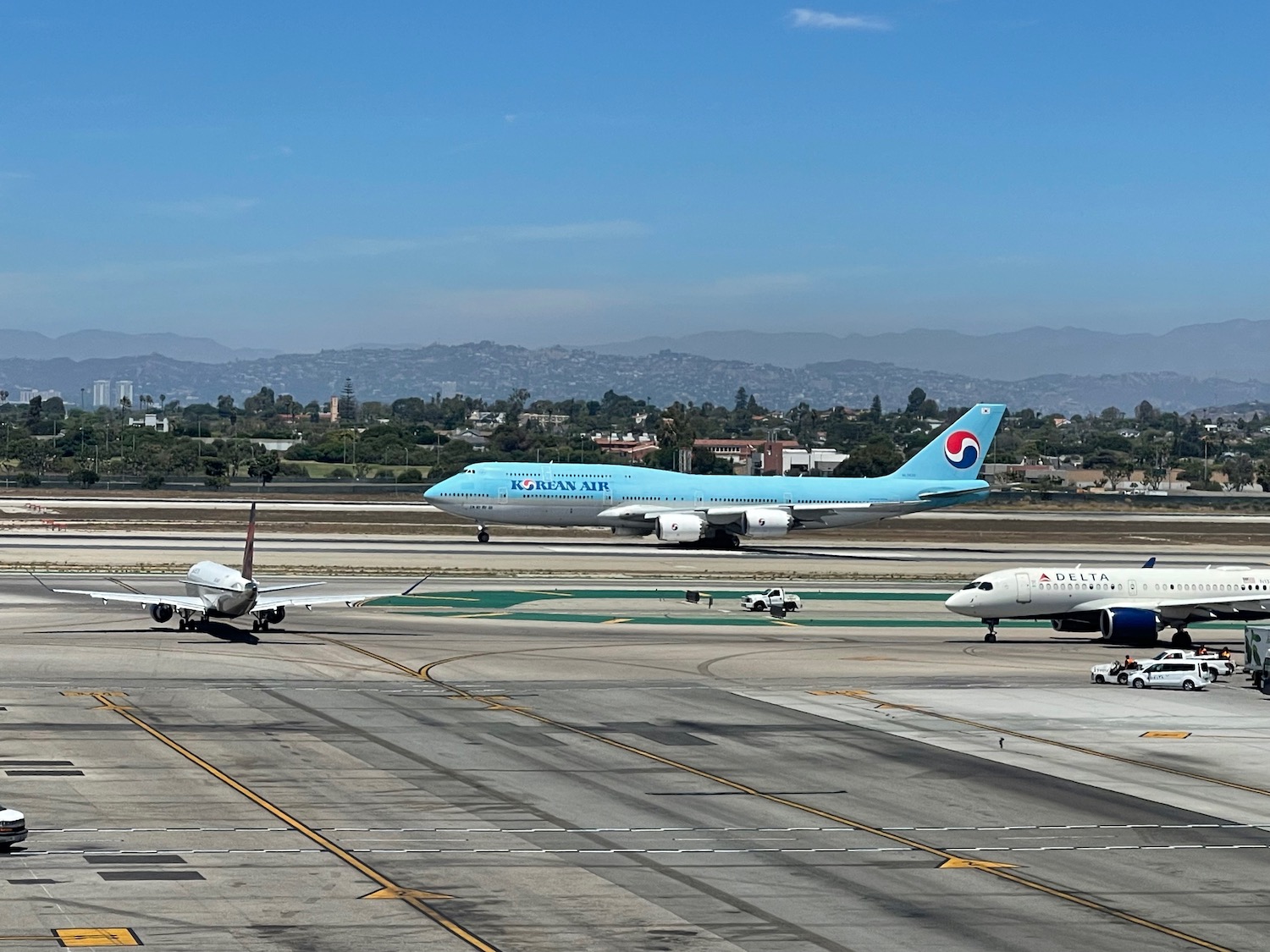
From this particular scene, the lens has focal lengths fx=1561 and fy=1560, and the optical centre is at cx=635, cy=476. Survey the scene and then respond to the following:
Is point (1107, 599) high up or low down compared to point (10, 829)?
up

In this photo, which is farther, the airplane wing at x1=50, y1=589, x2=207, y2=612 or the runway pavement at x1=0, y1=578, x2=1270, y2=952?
the airplane wing at x1=50, y1=589, x2=207, y2=612

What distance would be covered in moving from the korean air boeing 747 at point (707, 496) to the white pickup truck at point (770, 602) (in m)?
33.6

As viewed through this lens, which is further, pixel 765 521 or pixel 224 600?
pixel 765 521

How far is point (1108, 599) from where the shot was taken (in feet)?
226

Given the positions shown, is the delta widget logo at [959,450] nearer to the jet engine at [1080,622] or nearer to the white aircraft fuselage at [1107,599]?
the white aircraft fuselage at [1107,599]

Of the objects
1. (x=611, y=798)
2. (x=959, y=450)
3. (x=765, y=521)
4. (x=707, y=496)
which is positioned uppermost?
(x=959, y=450)

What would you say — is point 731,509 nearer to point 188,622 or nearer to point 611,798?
point 188,622

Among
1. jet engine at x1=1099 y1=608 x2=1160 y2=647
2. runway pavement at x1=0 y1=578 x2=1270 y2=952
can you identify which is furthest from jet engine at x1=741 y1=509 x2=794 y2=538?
runway pavement at x1=0 y1=578 x2=1270 y2=952

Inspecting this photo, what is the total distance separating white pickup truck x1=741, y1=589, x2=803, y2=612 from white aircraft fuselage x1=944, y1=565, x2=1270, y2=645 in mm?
9562

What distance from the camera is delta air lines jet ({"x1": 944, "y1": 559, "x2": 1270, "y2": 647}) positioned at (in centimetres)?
6831

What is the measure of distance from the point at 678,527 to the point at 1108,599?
4578 cm

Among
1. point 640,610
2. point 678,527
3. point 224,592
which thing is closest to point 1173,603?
point 640,610

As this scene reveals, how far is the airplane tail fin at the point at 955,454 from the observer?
385 ft

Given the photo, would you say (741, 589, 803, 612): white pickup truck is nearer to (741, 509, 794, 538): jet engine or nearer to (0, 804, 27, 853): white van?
(741, 509, 794, 538): jet engine
